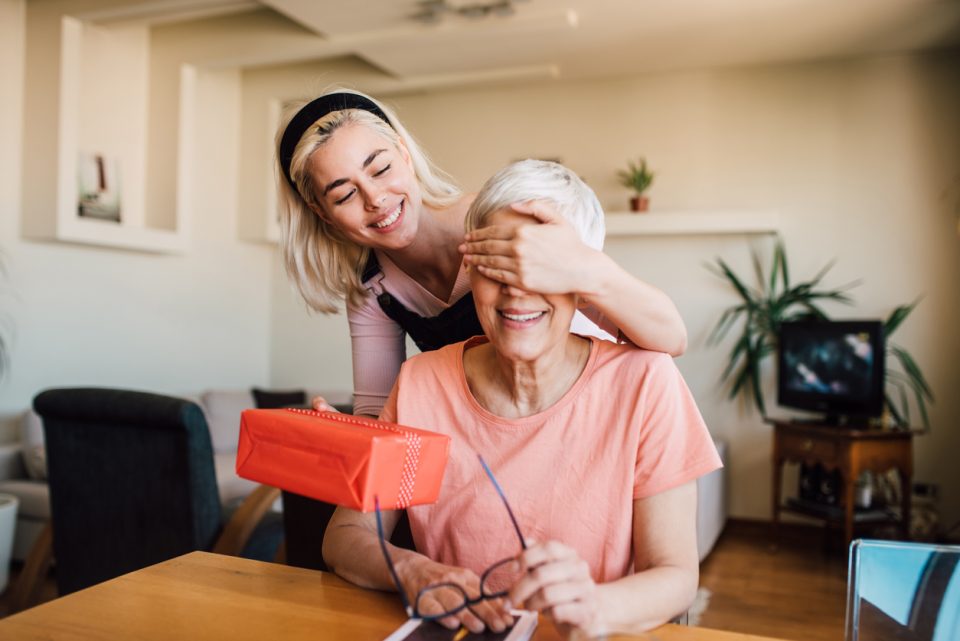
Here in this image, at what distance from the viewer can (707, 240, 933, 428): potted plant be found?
182 inches

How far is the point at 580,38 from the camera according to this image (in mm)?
4539

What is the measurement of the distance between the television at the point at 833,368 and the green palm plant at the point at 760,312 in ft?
0.67

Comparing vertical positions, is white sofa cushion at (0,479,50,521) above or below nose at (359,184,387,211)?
below

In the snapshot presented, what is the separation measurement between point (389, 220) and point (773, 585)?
10.8ft

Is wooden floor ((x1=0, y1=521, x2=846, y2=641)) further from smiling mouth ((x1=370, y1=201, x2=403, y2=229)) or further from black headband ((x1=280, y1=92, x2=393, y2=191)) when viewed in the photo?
black headband ((x1=280, y1=92, x2=393, y2=191))

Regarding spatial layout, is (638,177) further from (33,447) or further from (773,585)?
(33,447)

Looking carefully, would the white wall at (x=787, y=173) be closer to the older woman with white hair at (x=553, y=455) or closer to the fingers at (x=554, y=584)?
the older woman with white hair at (x=553, y=455)

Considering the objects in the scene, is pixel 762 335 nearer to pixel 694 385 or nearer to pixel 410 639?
pixel 694 385

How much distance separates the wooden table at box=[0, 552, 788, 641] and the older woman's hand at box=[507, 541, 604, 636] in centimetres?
9

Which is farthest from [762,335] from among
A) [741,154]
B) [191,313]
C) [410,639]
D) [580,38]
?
[410,639]

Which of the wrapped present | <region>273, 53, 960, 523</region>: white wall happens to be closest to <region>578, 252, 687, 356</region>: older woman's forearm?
the wrapped present

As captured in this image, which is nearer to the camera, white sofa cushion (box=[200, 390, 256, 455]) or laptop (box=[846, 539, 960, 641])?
laptop (box=[846, 539, 960, 641])

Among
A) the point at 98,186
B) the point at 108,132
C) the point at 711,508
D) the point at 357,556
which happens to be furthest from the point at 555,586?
the point at 108,132

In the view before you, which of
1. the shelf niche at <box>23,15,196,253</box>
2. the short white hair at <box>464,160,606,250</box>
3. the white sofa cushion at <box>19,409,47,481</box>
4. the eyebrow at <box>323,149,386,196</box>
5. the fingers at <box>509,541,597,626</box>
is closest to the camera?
the fingers at <box>509,541,597,626</box>
